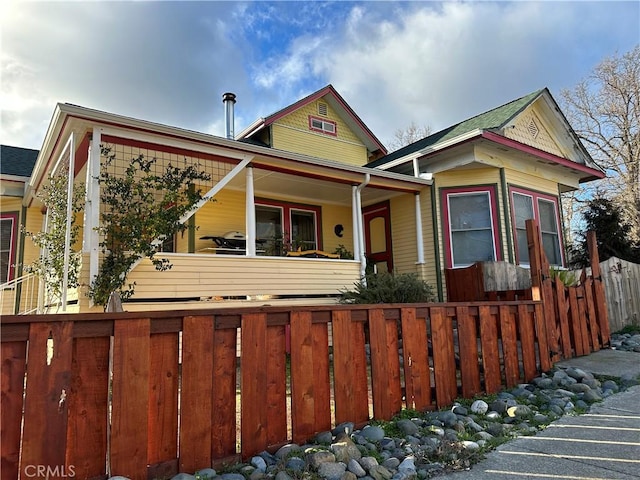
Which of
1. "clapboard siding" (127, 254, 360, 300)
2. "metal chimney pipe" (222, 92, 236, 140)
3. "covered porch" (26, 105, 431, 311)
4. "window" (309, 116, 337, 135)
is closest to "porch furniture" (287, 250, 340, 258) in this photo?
"covered porch" (26, 105, 431, 311)

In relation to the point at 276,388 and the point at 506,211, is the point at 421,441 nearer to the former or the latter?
the point at 276,388

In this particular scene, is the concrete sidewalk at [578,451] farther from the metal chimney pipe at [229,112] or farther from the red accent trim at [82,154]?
the metal chimney pipe at [229,112]

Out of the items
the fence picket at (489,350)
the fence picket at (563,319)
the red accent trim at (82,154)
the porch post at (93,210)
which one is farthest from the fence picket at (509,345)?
the red accent trim at (82,154)

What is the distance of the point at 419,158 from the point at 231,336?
7612 millimetres

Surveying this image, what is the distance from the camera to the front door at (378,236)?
10.0 metres

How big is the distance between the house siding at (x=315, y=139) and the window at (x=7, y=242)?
6.11 metres

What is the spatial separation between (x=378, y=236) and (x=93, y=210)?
6673 mm

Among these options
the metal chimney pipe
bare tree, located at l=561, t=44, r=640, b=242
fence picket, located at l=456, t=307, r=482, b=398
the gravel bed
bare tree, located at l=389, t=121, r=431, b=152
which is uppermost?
bare tree, located at l=389, t=121, r=431, b=152

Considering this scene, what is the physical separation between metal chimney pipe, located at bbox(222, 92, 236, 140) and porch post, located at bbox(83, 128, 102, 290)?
7.53 meters

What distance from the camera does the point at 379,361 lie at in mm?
3223

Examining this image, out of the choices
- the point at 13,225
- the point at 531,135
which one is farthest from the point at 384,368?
the point at 531,135

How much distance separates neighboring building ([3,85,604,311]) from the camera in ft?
19.3

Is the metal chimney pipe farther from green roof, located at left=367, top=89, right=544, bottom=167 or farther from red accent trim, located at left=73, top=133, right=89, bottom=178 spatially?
red accent trim, located at left=73, top=133, right=89, bottom=178

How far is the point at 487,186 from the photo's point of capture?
889 centimetres
